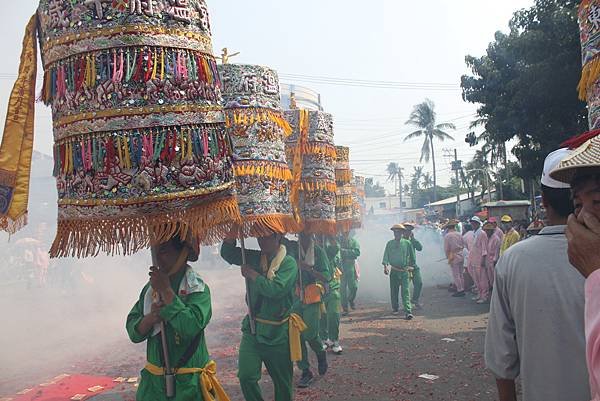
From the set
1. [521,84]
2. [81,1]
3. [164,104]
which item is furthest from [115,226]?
[521,84]

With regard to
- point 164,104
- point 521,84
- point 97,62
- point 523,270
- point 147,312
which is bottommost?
point 147,312

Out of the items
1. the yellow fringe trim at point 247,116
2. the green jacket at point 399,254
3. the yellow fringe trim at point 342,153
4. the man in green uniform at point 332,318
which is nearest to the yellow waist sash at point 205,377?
the yellow fringe trim at point 247,116

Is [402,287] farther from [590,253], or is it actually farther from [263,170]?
[590,253]

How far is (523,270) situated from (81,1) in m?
2.66

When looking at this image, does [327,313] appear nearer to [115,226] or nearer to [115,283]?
[115,226]

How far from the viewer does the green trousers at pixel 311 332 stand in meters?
7.05

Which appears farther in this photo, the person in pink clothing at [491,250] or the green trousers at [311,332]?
the person in pink clothing at [491,250]

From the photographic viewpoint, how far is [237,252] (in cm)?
584

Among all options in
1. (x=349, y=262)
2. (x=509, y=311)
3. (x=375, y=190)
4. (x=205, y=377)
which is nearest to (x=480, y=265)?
(x=349, y=262)

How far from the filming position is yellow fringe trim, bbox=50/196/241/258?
296 cm

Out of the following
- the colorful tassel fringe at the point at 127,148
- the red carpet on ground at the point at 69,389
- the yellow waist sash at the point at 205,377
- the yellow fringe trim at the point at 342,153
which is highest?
the yellow fringe trim at the point at 342,153

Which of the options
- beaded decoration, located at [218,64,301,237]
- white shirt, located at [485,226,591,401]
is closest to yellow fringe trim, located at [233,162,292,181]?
beaded decoration, located at [218,64,301,237]

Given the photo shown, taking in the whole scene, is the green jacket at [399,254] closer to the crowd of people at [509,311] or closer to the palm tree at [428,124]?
the crowd of people at [509,311]

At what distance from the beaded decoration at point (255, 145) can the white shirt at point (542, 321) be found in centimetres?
256
